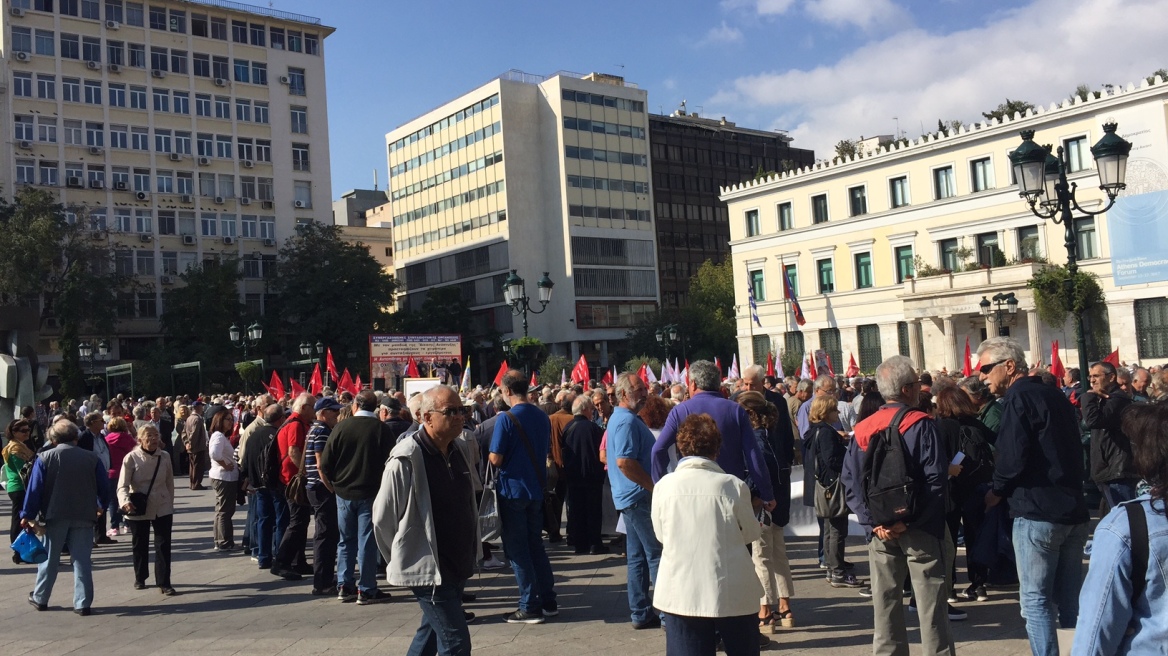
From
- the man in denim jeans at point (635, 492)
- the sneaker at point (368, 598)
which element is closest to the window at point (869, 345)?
the sneaker at point (368, 598)

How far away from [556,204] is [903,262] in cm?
2583

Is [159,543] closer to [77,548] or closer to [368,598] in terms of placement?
[77,548]

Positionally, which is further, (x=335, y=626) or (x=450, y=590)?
(x=335, y=626)

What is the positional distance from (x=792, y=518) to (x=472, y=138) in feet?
208

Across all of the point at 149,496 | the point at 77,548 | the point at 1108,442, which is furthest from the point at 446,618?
the point at 1108,442

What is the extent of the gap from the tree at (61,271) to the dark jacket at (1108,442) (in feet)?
166

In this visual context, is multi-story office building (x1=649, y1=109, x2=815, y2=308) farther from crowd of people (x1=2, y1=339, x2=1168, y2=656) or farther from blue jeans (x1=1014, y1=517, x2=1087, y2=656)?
blue jeans (x1=1014, y1=517, x2=1087, y2=656)

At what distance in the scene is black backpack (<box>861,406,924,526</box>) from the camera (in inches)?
216

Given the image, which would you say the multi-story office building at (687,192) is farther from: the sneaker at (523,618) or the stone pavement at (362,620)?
the sneaker at (523,618)

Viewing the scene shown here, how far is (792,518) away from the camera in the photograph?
11.6 m

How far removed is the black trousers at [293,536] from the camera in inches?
396

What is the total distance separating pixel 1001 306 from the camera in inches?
1800

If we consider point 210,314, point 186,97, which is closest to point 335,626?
point 210,314

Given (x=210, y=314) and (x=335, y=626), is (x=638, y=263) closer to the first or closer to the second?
(x=210, y=314)
